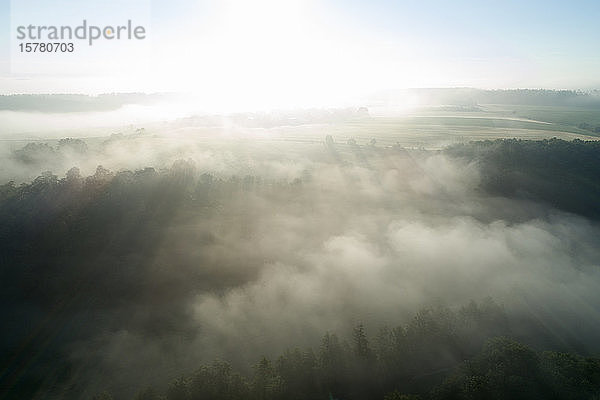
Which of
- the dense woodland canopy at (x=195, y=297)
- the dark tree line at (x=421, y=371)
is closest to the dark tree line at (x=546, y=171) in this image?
the dense woodland canopy at (x=195, y=297)

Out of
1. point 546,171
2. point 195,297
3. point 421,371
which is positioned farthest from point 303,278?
point 546,171

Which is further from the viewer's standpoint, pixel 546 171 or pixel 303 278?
pixel 546 171

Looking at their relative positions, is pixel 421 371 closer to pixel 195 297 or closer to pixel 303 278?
pixel 303 278

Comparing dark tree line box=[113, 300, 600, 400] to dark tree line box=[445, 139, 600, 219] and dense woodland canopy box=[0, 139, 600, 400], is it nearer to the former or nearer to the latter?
dense woodland canopy box=[0, 139, 600, 400]

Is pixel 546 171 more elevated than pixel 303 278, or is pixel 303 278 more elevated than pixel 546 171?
pixel 546 171

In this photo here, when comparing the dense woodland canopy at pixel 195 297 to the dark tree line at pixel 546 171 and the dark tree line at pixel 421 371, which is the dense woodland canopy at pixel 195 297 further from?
the dark tree line at pixel 546 171

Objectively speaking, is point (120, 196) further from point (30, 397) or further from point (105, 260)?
point (30, 397)

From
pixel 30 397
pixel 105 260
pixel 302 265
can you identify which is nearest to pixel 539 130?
pixel 302 265

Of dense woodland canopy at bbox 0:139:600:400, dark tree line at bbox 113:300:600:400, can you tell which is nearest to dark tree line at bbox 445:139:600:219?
dense woodland canopy at bbox 0:139:600:400

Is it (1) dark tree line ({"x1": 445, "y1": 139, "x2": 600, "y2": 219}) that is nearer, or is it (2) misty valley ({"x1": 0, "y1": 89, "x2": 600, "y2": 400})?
(2) misty valley ({"x1": 0, "y1": 89, "x2": 600, "y2": 400})
